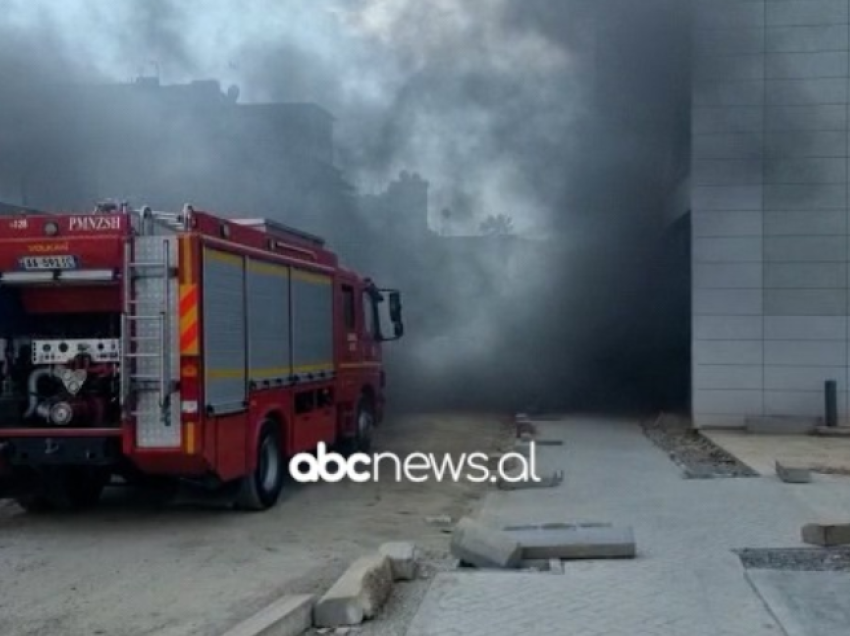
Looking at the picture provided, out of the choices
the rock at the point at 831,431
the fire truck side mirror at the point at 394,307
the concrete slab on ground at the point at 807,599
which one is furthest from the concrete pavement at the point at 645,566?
the rock at the point at 831,431

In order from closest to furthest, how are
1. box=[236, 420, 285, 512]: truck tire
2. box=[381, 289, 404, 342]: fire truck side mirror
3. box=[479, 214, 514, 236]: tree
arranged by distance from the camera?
box=[236, 420, 285, 512]: truck tire, box=[381, 289, 404, 342]: fire truck side mirror, box=[479, 214, 514, 236]: tree

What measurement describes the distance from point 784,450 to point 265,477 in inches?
245

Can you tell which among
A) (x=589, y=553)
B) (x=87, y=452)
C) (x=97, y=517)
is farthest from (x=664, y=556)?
(x=97, y=517)

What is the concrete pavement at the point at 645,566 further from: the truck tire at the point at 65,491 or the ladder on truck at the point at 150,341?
the truck tire at the point at 65,491

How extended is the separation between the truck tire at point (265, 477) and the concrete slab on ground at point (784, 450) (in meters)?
4.43

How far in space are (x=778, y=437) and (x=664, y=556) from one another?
24.4 feet

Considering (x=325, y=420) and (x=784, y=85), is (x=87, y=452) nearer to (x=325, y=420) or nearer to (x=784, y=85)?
(x=325, y=420)

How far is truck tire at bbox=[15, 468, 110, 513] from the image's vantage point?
27.1 ft

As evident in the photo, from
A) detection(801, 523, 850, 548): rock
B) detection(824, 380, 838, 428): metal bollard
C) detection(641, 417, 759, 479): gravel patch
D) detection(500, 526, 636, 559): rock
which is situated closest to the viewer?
detection(500, 526, 636, 559): rock

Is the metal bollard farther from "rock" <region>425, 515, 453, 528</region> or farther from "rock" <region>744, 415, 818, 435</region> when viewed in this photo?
"rock" <region>425, 515, 453, 528</region>

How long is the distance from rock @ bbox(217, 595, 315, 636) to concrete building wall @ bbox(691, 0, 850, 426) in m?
10.0

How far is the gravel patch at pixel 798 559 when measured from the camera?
5961 mm

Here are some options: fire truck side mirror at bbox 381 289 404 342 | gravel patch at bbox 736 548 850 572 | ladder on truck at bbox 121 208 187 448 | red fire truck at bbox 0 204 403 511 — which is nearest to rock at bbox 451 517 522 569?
gravel patch at bbox 736 548 850 572

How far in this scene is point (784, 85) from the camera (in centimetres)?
1391
